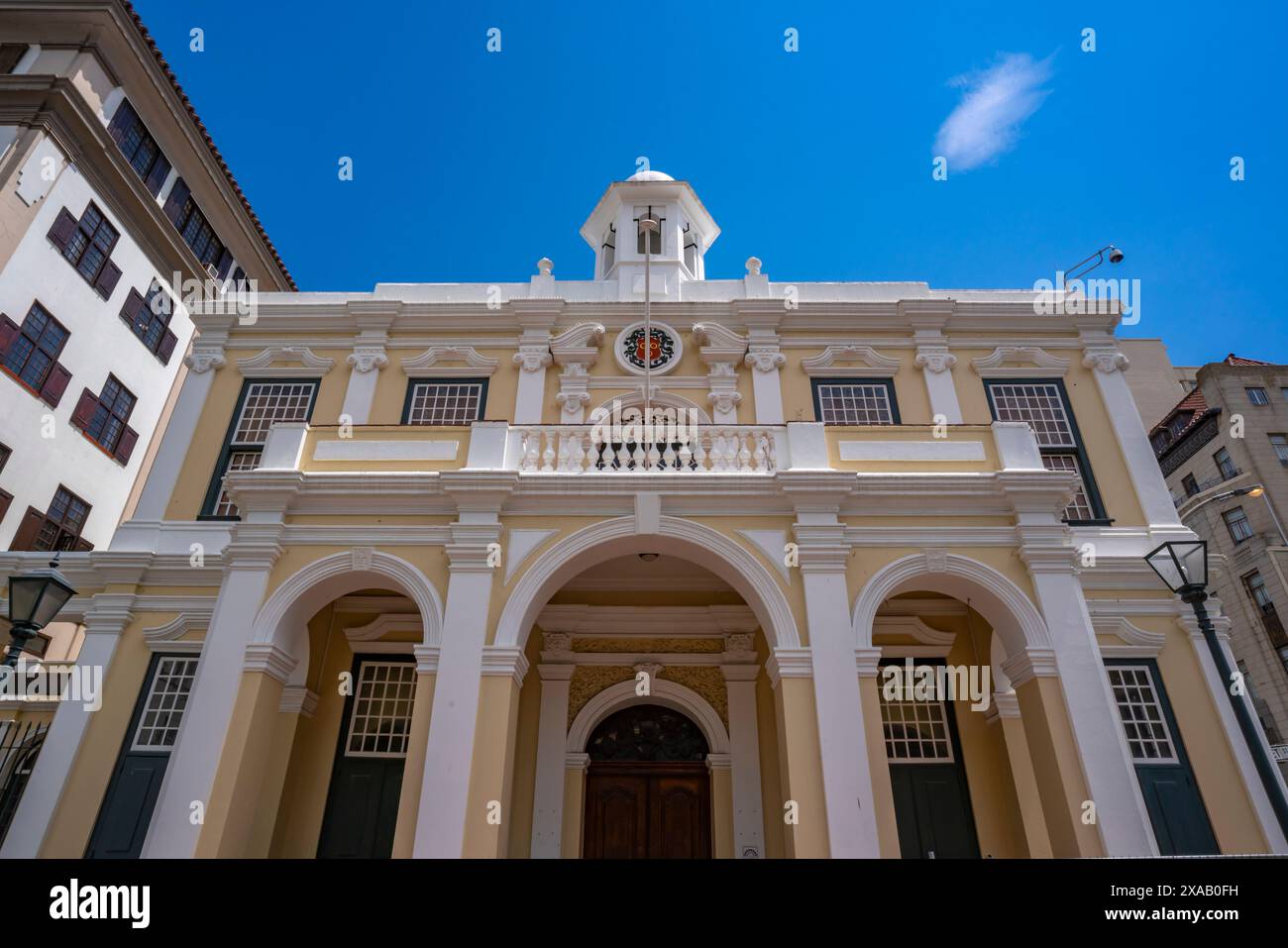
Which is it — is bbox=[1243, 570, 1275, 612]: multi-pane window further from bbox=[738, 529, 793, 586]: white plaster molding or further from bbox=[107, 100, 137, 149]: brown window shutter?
bbox=[107, 100, 137, 149]: brown window shutter

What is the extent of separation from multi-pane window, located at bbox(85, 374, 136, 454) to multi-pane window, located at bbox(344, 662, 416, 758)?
12502mm

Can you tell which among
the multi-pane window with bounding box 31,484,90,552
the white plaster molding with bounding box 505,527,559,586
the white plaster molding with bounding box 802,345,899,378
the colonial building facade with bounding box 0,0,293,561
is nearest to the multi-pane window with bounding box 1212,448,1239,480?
the white plaster molding with bounding box 802,345,899,378

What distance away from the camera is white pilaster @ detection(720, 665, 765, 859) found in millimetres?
10930

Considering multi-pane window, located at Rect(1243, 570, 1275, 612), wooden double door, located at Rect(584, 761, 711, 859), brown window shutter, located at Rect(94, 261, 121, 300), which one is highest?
brown window shutter, located at Rect(94, 261, 121, 300)

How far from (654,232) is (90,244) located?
13.8m

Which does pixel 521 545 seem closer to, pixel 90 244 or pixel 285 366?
pixel 285 366

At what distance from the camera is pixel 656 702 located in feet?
40.4

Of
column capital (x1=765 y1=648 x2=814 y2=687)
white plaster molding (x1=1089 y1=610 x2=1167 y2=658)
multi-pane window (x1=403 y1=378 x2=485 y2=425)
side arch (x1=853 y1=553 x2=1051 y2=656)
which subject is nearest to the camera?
column capital (x1=765 y1=648 x2=814 y2=687)

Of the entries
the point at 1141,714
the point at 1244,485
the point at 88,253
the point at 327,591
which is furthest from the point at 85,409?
the point at 1244,485

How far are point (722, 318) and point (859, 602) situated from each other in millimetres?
7166

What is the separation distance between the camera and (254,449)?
13820mm

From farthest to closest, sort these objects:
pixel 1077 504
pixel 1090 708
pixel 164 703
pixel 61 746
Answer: pixel 1077 504
pixel 164 703
pixel 61 746
pixel 1090 708

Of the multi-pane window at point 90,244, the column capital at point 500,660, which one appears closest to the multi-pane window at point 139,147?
the multi-pane window at point 90,244
